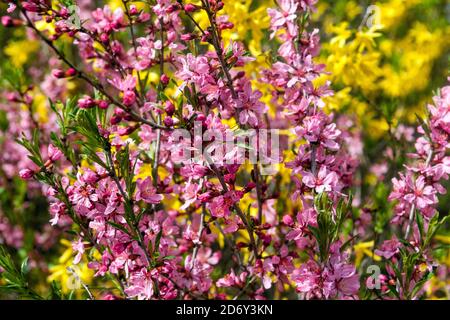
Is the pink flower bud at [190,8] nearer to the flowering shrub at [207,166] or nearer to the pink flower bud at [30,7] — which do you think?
the flowering shrub at [207,166]

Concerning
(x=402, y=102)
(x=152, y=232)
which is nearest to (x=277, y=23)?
(x=152, y=232)

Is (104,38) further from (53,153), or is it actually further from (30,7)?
(53,153)

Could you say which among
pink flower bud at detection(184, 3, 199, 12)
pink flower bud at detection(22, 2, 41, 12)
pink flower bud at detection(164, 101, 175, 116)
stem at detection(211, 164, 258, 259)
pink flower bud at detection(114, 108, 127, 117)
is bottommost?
stem at detection(211, 164, 258, 259)

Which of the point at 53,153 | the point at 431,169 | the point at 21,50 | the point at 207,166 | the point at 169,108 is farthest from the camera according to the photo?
the point at 21,50

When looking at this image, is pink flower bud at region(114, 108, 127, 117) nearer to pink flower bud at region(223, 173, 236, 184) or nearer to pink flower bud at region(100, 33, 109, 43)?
pink flower bud at region(223, 173, 236, 184)

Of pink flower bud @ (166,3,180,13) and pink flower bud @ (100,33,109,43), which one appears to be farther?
pink flower bud @ (100,33,109,43)

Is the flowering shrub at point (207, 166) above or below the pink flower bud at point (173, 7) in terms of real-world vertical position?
below

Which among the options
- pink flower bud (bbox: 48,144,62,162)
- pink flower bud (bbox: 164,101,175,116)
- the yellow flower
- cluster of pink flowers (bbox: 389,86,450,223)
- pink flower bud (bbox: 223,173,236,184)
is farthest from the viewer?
the yellow flower

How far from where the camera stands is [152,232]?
7.14ft

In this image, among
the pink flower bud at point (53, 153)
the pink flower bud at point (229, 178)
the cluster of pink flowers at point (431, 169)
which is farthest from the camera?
the cluster of pink flowers at point (431, 169)

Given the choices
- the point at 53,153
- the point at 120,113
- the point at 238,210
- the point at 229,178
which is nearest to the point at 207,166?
the point at 229,178

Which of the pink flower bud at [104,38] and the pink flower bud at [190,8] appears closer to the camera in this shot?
the pink flower bud at [190,8]

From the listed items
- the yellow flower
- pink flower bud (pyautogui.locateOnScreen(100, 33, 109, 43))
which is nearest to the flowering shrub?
pink flower bud (pyautogui.locateOnScreen(100, 33, 109, 43))

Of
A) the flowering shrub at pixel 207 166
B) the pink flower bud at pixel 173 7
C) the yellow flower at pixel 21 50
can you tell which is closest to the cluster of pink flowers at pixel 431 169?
the flowering shrub at pixel 207 166
